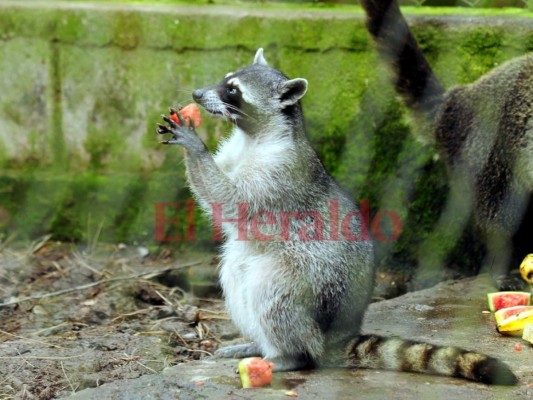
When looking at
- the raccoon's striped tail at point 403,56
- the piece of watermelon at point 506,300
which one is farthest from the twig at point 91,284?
the piece of watermelon at point 506,300

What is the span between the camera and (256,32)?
19.7 feet

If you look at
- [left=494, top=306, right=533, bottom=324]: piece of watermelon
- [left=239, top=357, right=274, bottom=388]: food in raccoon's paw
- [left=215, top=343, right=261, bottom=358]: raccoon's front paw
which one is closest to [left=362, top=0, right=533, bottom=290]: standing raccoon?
[left=494, top=306, right=533, bottom=324]: piece of watermelon

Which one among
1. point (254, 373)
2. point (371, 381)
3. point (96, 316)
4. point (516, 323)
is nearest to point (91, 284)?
point (96, 316)

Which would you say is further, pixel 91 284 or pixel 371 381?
pixel 91 284

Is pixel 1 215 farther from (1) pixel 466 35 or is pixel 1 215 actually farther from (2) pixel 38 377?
(1) pixel 466 35

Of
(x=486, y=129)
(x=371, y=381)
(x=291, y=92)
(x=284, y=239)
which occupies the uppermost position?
(x=291, y=92)

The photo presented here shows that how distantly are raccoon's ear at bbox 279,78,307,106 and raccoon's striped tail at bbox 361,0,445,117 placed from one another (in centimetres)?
116

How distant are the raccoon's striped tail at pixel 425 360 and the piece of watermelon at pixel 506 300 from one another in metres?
1.17

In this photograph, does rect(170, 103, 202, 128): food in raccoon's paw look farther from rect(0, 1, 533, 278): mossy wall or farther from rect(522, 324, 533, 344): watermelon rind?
rect(522, 324, 533, 344): watermelon rind

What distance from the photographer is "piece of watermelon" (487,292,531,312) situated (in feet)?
16.2

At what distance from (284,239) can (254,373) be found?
0.73m

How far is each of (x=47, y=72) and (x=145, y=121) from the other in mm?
776

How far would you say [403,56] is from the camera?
5.49 metres

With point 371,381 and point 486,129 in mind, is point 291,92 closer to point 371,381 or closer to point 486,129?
point 371,381
